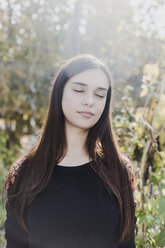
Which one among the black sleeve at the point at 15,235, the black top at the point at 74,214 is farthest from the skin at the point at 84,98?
the black sleeve at the point at 15,235

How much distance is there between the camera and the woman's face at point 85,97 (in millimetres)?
1442

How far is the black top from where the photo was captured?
1.39 meters

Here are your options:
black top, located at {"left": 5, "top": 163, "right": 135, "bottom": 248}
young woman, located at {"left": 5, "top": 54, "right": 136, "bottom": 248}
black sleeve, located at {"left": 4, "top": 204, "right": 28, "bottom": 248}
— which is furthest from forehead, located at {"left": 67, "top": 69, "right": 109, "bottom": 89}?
black sleeve, located at {"left": 4, "top": 204, "right": 28, "bottom": 248}

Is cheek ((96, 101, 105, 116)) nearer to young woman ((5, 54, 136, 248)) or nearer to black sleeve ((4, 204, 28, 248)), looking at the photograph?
young woman ((5, 54, 136, 248))

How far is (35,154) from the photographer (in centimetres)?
163

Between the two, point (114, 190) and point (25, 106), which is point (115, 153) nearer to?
point (114, 190)

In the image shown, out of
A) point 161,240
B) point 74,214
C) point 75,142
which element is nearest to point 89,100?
point 75,142

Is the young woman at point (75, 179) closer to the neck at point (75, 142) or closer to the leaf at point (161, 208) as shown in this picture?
the neck at point (75, 142)

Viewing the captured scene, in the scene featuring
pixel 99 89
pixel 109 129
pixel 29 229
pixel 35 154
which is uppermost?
pixel 99 89

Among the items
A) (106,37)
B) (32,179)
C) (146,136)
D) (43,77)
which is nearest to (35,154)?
(32,179)

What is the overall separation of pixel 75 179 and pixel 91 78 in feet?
1.36

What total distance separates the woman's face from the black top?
0.69 feet

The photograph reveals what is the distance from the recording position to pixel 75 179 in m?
1.49

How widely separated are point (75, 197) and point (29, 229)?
24 cm
